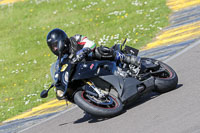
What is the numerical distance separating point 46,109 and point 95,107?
116 inches

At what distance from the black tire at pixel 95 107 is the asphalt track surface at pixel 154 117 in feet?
0.44

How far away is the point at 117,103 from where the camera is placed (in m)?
6.17

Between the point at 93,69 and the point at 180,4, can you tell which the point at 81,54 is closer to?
the point at 93,69

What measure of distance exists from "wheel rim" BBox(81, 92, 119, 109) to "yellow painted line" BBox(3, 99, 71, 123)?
2161 mm

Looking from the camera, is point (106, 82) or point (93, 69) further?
point (106, 82)

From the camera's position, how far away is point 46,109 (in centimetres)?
854

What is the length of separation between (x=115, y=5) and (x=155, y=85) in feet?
34.8

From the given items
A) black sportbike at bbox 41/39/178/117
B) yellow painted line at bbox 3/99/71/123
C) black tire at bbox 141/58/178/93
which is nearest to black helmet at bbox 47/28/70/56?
black sportbike at bbox 41/39/178/117

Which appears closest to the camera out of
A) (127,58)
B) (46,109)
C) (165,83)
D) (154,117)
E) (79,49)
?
(154,117)

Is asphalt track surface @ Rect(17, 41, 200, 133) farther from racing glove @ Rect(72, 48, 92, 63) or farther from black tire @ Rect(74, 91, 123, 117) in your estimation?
racing glove @ Rect(72, 48, 92, 63)

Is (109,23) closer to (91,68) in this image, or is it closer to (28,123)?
(28,123)

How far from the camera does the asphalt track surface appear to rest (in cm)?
506

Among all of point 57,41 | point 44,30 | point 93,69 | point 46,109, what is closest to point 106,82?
point 93,69

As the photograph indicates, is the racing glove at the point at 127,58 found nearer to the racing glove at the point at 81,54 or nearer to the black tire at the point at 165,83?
the black tire at the point at 165,83
